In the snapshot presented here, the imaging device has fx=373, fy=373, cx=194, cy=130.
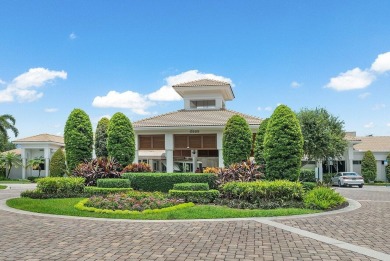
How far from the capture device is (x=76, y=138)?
24.8m

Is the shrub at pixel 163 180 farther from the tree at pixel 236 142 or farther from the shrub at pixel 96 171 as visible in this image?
the tree at pixel 236 142

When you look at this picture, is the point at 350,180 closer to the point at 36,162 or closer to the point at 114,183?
the point at 114,183

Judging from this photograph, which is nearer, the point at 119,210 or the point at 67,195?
the point at 119,210

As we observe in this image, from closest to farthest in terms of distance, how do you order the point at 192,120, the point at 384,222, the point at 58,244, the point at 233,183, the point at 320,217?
the point at 58,244 < the point at 384,222 < the point at 320,217 < the point at 233,183 < the point at 192,120

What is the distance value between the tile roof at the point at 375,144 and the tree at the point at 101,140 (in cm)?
3302

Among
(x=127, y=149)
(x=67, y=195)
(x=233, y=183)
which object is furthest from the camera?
(x=127, y=149)

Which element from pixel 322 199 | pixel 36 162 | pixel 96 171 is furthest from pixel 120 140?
pixel 36 162

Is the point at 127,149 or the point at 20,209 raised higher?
the point at 127,149

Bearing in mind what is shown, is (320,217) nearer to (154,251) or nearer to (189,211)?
(189,211)

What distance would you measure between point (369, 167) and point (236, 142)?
85.1ft

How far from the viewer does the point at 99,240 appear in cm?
971

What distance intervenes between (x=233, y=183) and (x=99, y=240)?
357 inches

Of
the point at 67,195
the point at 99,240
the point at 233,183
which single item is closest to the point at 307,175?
the point at 233,183

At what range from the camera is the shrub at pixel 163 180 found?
2022 cm
